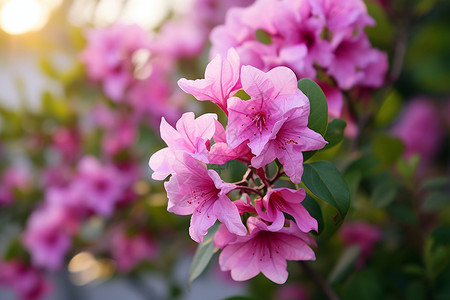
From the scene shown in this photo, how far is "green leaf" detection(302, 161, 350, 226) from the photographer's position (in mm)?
462

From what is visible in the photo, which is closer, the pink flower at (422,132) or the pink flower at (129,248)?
the pink flower at (129,248)

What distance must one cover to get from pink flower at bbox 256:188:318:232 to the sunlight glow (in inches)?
47.9

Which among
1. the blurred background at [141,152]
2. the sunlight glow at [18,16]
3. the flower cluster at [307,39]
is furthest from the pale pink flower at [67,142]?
the flower cluster at [307,39]

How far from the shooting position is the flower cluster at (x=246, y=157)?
0.43 meters

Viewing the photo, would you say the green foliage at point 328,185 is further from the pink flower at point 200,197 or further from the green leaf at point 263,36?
the green leaf at point 263,36

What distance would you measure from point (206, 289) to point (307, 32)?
2.70 m

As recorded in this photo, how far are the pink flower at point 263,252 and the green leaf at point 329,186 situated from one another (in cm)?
5

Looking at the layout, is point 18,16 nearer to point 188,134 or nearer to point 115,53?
point 115,53

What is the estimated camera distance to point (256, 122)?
442 mm

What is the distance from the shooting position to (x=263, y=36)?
0.60 meters

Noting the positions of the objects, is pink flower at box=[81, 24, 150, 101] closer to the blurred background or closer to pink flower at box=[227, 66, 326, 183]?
the blurred background

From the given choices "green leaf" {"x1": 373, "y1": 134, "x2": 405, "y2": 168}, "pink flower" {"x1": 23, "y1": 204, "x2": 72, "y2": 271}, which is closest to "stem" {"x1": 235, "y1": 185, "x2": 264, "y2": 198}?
"green leaf" {"x1": 373, "y1": 134, "x2": 405, "y2": 168}

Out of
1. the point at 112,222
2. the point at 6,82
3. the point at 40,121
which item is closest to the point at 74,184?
the point at 112,222

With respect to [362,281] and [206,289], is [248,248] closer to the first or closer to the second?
[362,281]
